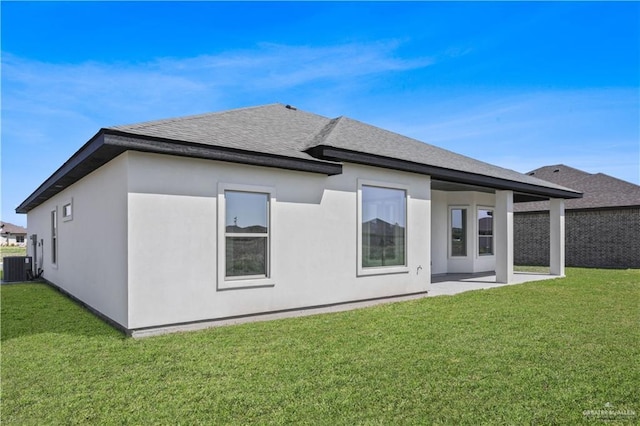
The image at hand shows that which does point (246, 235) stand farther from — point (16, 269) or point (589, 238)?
point (589, 238)

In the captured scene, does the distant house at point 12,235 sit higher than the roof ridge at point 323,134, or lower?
lower

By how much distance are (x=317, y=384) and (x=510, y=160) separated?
24.6 meters

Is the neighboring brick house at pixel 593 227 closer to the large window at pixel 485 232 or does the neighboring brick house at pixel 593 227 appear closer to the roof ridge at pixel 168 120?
the large window at pixel 485 232

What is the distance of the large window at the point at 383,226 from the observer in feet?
30.3

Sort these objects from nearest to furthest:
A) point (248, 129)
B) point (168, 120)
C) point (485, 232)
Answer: point (168, 120) < point (248, 129) < point (485, 232)

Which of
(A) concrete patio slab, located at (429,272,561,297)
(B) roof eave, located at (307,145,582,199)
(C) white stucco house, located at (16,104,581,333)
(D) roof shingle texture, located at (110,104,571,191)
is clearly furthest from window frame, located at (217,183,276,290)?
(A) concrete patio slab, located at (429,272,561,297)

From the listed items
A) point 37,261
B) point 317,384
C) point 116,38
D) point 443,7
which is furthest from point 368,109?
point 37,261

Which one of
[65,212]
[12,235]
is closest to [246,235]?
[65,212]

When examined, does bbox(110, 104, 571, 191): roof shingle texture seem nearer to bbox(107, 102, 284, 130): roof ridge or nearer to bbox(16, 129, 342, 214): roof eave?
bbox(107, 102, 284, 130): roof ridge

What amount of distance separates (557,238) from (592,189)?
992 cm

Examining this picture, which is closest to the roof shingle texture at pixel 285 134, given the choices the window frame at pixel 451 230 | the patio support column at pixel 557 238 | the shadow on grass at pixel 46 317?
the window frame at pixel 451 230

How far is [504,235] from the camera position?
41.9ft

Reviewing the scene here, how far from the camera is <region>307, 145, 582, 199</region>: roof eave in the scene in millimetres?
8391

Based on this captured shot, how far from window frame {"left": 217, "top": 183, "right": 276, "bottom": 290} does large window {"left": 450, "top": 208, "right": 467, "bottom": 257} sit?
10.4 m
